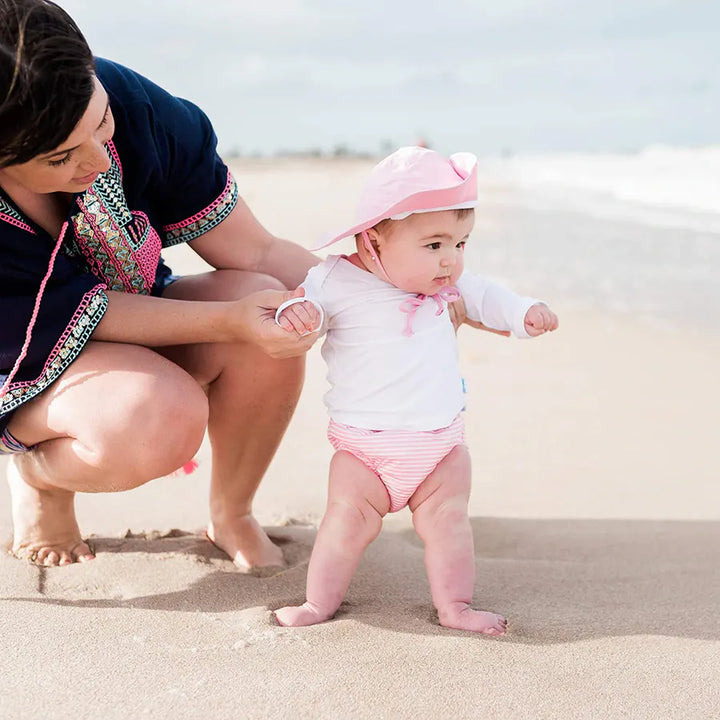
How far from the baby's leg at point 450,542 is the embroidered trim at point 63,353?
0.85 m

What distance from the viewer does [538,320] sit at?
7.57 feet

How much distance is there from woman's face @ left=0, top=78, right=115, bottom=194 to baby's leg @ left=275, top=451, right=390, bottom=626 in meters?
0.83

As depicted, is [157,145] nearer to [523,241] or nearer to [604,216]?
[523,241]

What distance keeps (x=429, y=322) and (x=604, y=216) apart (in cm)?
835

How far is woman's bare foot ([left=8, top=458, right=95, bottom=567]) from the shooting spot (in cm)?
247

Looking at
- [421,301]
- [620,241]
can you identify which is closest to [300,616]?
[421,301]

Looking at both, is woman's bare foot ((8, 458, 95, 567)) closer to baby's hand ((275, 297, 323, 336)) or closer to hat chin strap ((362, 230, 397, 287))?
baby's hand ((275, 297, 323, 336))

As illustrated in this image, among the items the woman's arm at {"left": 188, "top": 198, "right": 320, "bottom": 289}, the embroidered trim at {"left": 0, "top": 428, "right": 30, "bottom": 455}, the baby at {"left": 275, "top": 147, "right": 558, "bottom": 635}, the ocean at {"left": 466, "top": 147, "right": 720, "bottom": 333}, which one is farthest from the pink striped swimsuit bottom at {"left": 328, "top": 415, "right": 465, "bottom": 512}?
the ocean at {"left": 466, "top": 147, "right": 720, "bottom": 333}

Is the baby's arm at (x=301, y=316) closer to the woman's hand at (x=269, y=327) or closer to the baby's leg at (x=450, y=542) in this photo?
the woman's hand at (x=269, y=327)

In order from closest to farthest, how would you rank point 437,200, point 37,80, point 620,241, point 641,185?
point 37,80, point 437,200, point 620,241, point 641,185

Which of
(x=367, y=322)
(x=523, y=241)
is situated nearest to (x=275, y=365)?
(x=367, y=322)

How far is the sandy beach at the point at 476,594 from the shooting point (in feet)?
5.68

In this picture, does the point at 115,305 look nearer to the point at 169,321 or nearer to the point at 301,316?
the point at 169,321

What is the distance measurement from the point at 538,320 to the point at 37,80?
1209mm
